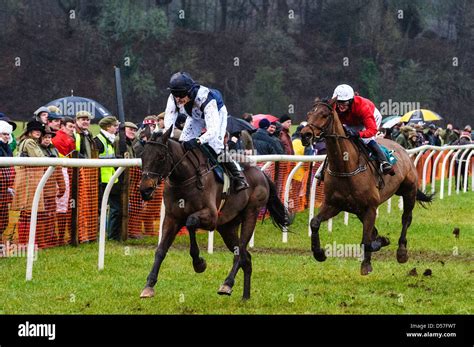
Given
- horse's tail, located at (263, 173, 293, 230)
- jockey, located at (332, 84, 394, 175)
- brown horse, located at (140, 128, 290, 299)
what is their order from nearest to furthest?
brown horse, located at (140, 128, 290, 299) < horse's tail, located at (263, 173, 293, 230) < jockey, located at (332, 84, 394, 175)

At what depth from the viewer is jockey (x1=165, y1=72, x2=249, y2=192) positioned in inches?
297

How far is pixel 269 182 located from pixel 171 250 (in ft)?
7.33

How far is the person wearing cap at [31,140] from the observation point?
9875mm

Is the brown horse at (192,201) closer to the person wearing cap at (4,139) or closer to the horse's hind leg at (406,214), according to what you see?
the horse's hind leg at (406,214)

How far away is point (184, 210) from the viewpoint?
294 inches

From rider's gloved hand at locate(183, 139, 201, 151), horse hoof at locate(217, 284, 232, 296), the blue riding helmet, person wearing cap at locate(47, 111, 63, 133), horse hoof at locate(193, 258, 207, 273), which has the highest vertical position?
the blue riding helmet

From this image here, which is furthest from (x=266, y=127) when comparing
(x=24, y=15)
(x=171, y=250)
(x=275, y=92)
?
(x=24, y=15)

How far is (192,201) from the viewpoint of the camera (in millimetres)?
7453

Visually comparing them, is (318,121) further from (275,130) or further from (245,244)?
(275,130)

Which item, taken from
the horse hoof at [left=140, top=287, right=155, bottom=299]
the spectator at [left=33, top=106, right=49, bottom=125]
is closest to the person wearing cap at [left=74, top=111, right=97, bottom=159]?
the spectator at [left=33, top=106, right=49, bottom=125]

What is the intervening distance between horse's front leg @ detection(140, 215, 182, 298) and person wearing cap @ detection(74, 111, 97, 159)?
408cm

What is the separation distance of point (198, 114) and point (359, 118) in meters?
2.40

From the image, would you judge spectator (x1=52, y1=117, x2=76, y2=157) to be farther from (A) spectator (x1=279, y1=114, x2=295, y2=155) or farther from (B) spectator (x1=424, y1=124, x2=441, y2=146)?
(B) spectator (x1=424, y1=124, x2=441, y2=146)
